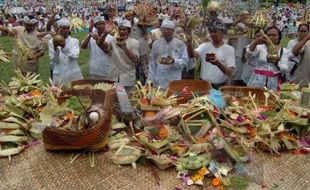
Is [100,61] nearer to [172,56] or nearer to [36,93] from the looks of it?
[172,56]

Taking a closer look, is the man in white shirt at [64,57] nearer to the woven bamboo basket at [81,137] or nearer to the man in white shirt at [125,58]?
the man in white shirt at [125,58]

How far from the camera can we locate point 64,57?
602 cm

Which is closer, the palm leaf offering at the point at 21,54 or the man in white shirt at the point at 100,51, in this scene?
the man in white shirt at the point at 100,51

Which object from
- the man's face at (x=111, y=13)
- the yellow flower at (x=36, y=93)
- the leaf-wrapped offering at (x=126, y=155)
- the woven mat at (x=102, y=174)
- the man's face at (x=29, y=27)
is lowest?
the woven mat at (x=102, y=174)

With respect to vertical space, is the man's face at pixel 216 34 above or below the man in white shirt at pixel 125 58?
above

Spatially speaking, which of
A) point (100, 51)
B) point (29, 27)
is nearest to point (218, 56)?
point (100, 51)

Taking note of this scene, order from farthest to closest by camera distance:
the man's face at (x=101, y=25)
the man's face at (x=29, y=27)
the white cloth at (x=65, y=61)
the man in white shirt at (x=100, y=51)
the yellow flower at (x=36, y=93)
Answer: the man's face at (x=29, y=27) → the man's face at (x=101, y=25) → the man in white shirt at (x=100, y=51) → the white cloth at (x=65, y=61) → the yellow flower at (x=36, y=93)

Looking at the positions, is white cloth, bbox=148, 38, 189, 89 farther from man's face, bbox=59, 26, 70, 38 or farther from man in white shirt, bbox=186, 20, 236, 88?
man's face, bbox=59, 26, 70, 38

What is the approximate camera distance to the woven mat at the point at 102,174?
10.6ft

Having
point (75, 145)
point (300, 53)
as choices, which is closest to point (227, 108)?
point (75, 145)

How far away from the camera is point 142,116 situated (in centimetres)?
405

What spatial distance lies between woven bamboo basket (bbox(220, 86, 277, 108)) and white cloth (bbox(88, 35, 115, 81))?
2.04 metres

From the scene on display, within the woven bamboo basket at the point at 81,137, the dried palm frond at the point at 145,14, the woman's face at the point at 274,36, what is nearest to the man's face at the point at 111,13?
the dried palm frond at the point at 145,14

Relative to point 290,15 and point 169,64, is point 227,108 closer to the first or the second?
point 169,64
